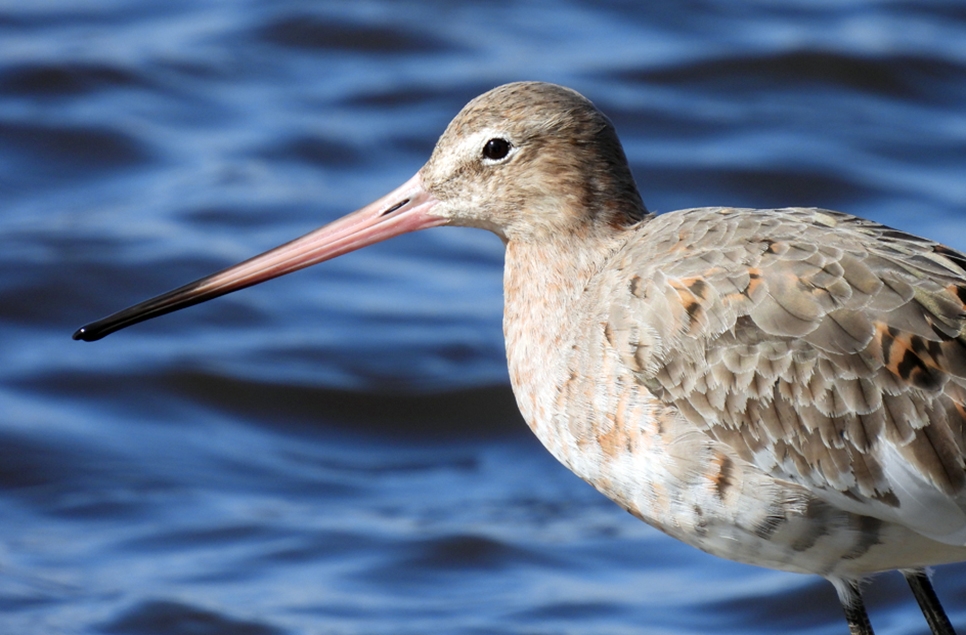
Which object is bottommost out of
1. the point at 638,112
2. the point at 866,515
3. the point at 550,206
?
the point at 866,515

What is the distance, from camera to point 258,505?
26.0 feet

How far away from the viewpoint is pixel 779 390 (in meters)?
4.78

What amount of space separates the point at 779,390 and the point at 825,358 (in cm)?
18

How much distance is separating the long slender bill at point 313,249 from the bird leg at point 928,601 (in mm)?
2146

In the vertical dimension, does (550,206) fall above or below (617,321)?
above

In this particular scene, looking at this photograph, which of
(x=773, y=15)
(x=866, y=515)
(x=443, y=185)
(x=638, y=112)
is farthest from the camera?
(x=773, y=15)

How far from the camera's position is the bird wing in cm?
468

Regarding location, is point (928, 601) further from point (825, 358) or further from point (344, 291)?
point (344, 291)

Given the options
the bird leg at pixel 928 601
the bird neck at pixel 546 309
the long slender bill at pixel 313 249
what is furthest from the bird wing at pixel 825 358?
the long slender bill at pixel 313 249

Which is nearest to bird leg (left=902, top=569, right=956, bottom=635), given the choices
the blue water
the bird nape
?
the bird nape

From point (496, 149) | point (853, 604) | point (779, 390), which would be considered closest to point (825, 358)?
point (779, 390)

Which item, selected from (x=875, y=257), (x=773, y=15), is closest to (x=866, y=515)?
(x=875, y=257)

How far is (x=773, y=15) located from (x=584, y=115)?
8.50 m

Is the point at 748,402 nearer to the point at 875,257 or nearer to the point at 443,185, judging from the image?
the point at 875,257
